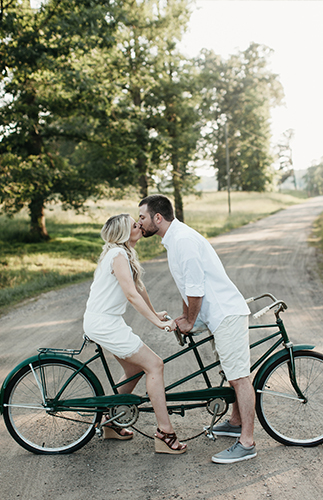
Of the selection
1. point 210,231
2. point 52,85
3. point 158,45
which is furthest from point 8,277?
point 158,45

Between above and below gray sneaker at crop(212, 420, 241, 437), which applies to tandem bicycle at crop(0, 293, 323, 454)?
above

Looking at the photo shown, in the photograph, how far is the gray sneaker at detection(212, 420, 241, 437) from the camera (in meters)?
3.54

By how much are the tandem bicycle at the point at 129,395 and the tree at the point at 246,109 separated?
177ft

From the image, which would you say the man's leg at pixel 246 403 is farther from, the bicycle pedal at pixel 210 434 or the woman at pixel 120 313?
the woman at pixel 120 313

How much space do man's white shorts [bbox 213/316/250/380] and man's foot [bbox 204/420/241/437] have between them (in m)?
0.69

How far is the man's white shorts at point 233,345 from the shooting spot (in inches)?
123

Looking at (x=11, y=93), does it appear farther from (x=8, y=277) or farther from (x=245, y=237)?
(x=245, y=237)

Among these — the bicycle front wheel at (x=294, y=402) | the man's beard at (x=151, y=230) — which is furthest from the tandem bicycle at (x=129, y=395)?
the man's beard at (x=151, y=230)

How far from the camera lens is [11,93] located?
567 inches

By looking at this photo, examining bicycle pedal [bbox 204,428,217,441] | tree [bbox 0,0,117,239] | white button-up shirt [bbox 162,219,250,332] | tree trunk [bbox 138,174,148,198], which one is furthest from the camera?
tree trunk [bbox 138,174,148,198]

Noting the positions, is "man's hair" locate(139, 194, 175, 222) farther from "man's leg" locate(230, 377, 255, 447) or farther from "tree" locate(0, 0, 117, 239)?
"tree" locate(0, 0, 117, 239)

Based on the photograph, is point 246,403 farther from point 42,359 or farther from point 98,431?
point 42,359

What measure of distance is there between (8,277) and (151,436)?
9540mm

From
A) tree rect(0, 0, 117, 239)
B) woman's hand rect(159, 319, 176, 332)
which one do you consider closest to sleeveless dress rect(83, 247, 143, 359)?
woman's hand rect(159, 319, 176, 332)
